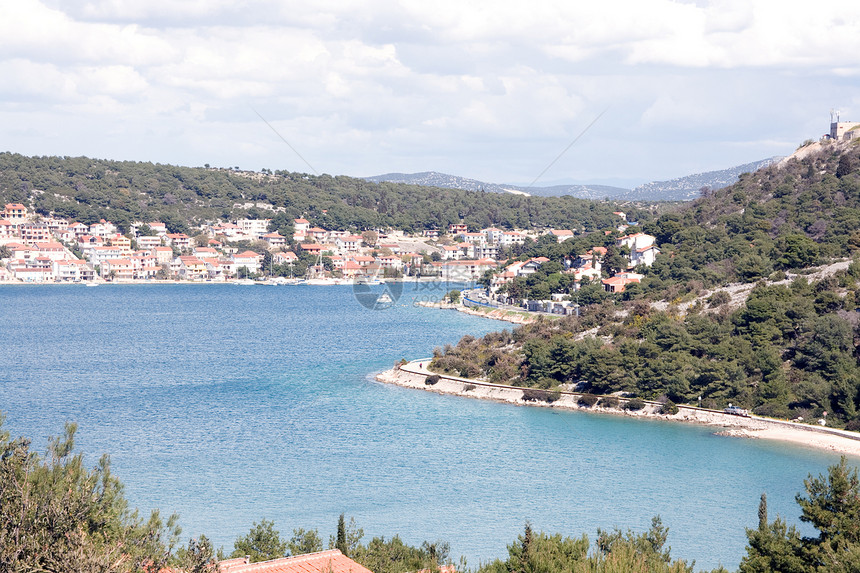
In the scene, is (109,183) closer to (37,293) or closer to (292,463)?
(37,293)

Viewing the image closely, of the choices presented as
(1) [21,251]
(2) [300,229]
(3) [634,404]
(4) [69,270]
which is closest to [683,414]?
(3) [634,404]

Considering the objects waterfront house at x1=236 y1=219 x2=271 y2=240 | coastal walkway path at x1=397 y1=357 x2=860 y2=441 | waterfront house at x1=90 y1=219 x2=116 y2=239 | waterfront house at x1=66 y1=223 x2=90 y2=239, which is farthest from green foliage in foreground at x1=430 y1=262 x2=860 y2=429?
waterfront house at x1=236 y1=219 x2=271 y2=240

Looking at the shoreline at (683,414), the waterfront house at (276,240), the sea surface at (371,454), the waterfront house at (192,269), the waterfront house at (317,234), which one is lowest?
the sea surface at (371,454)

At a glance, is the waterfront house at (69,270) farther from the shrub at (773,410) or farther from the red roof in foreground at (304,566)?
the red roof in foreground at (304,566)

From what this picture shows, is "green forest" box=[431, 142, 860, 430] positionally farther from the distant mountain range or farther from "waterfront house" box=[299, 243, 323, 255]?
the distant mountain range

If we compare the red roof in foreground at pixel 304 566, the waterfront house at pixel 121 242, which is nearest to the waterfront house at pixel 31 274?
the waterfront house at pixel 121 242

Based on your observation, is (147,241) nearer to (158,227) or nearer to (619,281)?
(158,227)

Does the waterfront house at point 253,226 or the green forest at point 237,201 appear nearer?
the green forest at point 237,201

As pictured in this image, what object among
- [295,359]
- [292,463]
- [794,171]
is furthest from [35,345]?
[794,171]
